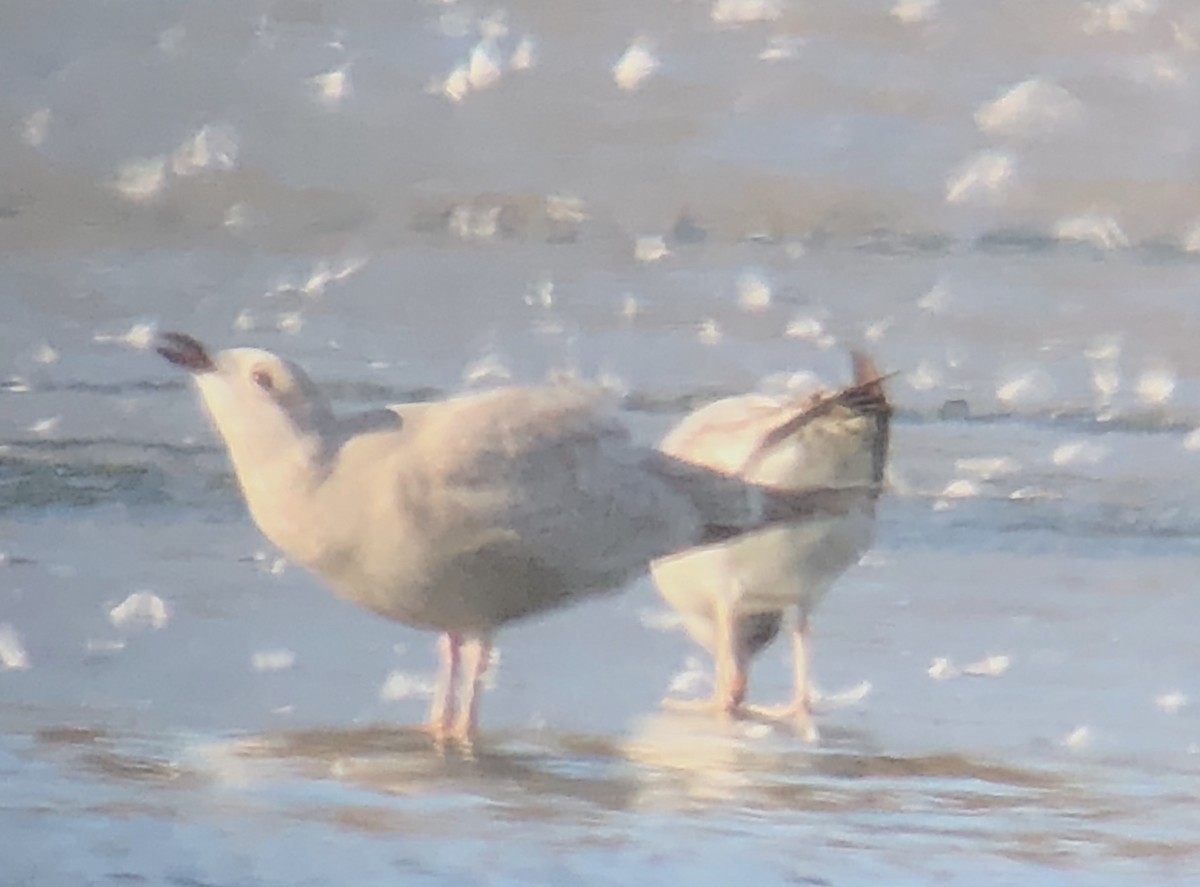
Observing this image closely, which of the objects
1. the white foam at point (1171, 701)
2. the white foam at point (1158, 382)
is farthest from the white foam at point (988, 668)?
the white foam at point (1158, 382)

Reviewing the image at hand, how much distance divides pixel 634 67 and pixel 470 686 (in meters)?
0.46

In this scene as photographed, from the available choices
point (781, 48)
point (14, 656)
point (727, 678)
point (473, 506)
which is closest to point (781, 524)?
point (727, 678)

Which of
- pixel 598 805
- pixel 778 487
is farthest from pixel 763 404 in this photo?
pixel 598 805

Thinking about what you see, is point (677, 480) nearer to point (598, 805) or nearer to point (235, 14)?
point (598, 805)

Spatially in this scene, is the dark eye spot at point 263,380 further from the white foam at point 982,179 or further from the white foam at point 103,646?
the white foam at point 982,179

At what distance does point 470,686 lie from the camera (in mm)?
1352

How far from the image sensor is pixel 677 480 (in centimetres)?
135

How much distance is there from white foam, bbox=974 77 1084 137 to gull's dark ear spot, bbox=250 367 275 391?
21.2 inches

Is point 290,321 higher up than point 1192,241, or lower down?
lower down

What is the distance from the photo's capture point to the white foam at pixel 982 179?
1376 millimetres

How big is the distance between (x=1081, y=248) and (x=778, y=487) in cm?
28

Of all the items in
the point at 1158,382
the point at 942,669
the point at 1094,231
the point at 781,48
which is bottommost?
the point at 942,669

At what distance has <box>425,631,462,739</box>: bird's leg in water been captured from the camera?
1.35m

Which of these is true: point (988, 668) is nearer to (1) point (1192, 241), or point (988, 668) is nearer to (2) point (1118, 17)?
(1) point (1192, 241)
